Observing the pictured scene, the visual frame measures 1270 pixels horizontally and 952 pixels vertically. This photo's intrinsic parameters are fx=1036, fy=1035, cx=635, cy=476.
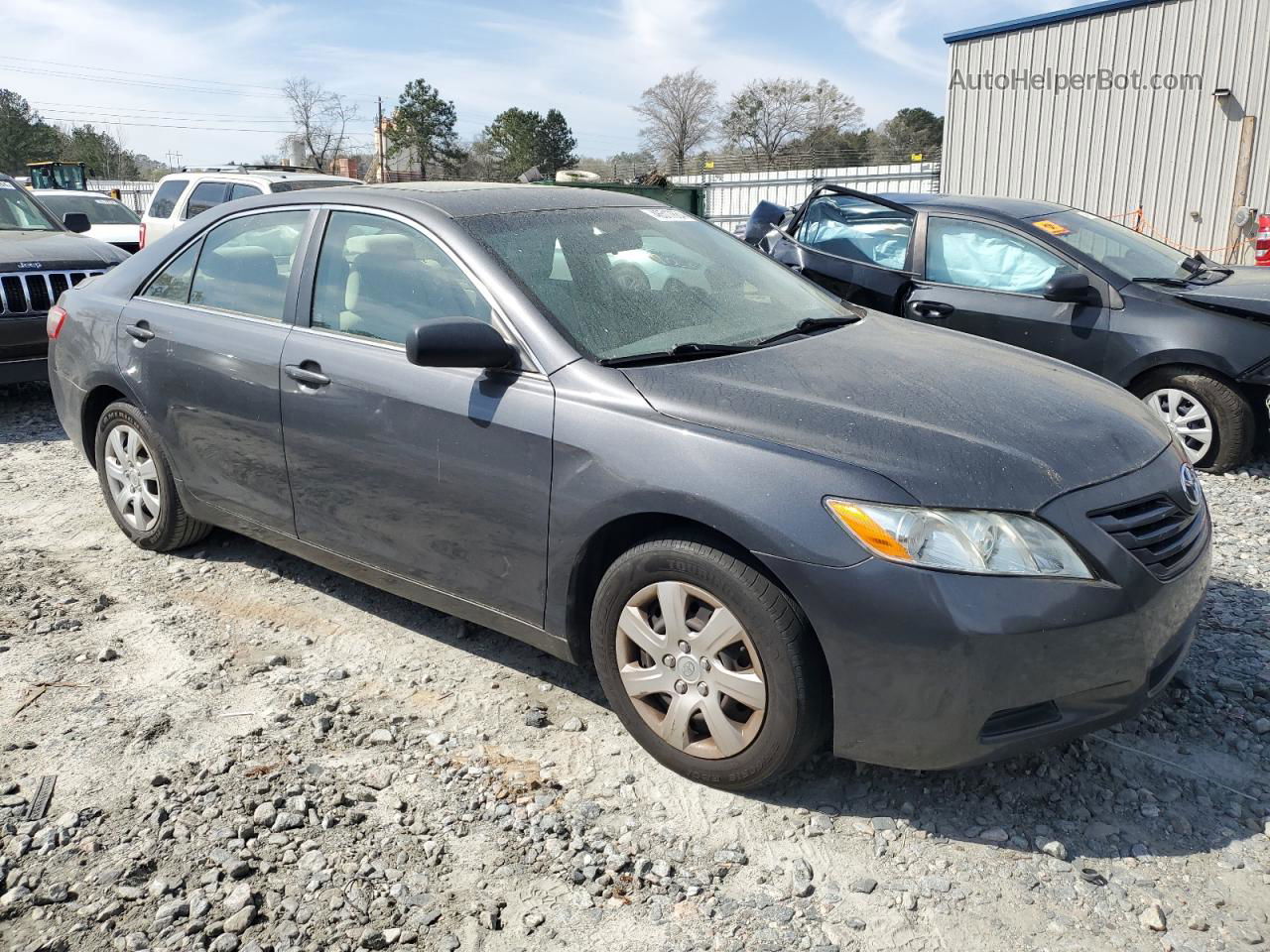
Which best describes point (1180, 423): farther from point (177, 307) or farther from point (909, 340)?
point (177, 307)

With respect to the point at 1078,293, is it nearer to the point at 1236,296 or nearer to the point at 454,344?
the point at 1236,296

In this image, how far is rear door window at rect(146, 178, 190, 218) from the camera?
42.9ft

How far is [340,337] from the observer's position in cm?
367

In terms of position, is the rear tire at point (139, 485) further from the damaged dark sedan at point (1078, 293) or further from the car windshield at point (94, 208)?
the car windshield at point (94, 208)

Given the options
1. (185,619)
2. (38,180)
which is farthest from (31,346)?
(38,180)

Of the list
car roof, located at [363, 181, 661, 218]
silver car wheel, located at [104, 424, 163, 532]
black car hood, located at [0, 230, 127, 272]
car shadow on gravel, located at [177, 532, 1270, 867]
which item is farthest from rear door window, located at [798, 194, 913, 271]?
black car hood, located at [0, 230, 127, 272]

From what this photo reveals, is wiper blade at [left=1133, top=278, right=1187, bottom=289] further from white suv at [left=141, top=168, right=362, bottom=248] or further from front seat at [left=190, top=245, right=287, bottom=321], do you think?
white suv at [left=141, top=168, right=362, bottom=248]

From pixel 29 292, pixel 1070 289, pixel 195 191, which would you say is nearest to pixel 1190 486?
pixel 1070 289

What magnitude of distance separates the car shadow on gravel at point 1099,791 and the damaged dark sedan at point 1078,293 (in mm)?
3030

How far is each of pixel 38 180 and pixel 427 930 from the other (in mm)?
34554

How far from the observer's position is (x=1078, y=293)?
6164mm

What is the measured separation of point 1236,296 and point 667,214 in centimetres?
383

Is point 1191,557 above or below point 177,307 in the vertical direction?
below

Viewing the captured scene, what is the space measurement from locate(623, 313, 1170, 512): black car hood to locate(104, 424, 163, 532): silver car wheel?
268 centimetres
